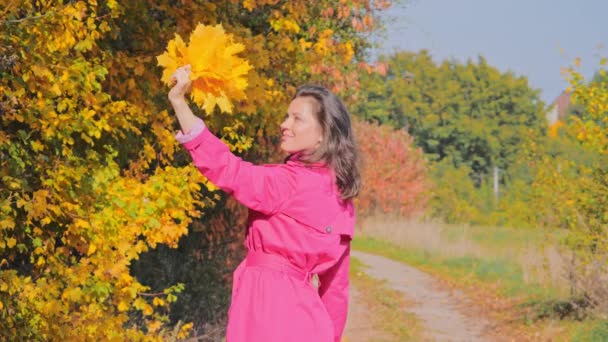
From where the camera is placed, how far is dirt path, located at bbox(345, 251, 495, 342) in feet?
36.4

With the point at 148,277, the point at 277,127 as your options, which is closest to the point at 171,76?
the point at 277,127

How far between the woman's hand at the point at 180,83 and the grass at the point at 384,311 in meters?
7.80

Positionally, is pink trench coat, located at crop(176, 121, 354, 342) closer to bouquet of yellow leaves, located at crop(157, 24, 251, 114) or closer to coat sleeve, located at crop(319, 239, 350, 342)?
coat sleeve, located at crop(319, 239, 350, 342)

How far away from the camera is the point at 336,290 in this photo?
3.74 metres

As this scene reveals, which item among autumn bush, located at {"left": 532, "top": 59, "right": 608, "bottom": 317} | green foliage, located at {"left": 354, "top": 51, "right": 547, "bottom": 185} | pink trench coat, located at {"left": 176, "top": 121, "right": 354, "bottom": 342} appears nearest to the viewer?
pink trench coat, located at {"left": 176, "top": 121, "right": 354, "bottom": 342}

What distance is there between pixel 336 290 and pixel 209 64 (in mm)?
1090

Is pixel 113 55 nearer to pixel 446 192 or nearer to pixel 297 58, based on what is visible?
pixel 297 58

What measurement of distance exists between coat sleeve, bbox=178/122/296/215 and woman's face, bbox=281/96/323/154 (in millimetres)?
119

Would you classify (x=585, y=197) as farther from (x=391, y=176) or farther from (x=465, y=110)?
(x=465, y=110)

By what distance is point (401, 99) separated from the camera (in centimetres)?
4906

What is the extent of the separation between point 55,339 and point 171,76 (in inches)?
106

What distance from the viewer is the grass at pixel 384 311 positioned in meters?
10.8

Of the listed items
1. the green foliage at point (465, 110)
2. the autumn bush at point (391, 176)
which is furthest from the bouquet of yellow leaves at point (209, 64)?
the green foliage at point (465, 110)

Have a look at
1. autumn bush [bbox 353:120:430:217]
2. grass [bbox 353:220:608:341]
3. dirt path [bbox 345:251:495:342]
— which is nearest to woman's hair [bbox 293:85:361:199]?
grass [bbox 353:220:608:341]
